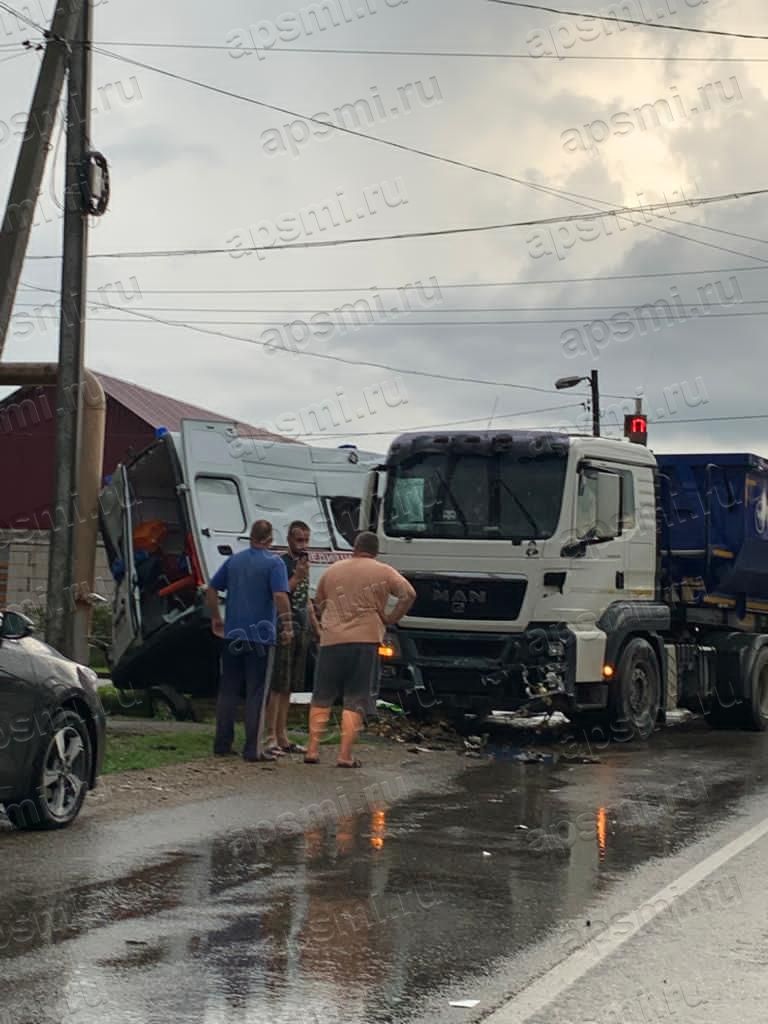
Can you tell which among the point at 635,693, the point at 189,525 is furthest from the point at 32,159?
the point at 635,693

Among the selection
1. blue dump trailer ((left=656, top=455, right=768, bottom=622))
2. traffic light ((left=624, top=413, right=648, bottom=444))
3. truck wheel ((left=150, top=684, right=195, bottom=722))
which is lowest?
truck wheel ((left=150, top=684, right=195, bottom=722))

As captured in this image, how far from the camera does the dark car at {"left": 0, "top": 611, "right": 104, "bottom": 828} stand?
29.8ft

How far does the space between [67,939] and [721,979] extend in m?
2.60

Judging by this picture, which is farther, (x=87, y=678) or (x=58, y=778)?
(x=87, y=678)

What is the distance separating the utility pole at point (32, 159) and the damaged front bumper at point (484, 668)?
476 cm

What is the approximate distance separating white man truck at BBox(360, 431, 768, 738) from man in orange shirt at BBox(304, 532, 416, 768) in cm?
244

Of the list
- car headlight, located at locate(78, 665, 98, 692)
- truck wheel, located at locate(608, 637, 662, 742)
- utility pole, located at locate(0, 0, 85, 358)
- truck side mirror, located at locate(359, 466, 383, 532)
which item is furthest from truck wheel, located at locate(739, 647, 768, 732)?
car headlight, located at locate(78, 665, 98, 692)

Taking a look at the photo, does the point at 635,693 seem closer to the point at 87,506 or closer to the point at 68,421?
the point at 87,506

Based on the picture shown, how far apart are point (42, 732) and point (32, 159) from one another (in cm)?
685

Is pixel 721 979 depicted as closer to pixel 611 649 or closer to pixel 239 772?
pixel 239 772

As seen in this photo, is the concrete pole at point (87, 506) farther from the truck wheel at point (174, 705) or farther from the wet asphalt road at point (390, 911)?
the wet asphalt road at point (390, 911)

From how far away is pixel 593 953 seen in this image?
6504 mm

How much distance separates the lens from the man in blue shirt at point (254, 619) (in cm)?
1283

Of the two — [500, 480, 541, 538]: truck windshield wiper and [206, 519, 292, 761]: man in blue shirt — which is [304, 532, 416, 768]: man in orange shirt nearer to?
[206, 519, 292, 761]: man in blue shirt
